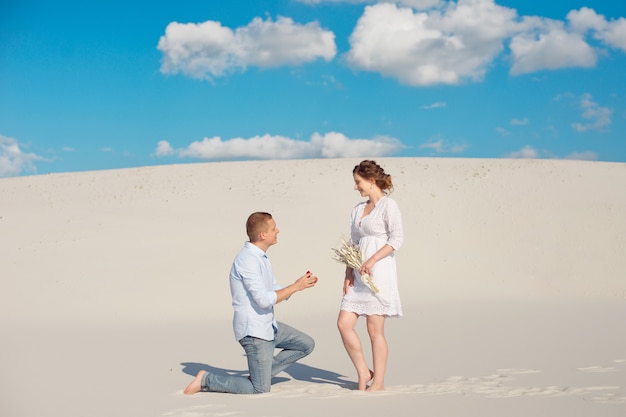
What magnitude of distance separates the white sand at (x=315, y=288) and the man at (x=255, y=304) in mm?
180

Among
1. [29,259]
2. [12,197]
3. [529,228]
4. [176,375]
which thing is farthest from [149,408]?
[12,197]

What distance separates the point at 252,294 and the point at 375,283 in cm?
107

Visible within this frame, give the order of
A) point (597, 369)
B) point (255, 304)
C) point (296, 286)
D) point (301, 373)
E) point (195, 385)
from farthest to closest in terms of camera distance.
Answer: point (301, 373) → point (597, 369) → point (195, 385) → point (255, 304) → point (296, 286)

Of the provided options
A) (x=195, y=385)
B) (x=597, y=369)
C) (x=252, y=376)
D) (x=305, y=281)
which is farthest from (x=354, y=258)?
(x=597, y=369)

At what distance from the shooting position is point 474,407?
461 centimetres

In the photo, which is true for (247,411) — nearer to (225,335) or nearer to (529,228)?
(225,335)

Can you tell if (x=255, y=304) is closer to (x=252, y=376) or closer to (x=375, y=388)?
(x=252, y=376)

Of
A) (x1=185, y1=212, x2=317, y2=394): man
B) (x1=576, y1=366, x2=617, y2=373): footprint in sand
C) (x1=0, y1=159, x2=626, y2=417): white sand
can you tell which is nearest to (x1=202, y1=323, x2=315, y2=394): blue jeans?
(x1=185, y1=212, x2=317, y2=394): man

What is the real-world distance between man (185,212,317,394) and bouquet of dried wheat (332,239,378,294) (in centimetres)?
41

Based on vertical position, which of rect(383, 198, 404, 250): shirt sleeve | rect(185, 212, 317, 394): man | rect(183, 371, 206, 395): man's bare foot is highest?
rect(383, 198, 404, 250): shirt sleeve

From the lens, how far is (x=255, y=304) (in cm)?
541

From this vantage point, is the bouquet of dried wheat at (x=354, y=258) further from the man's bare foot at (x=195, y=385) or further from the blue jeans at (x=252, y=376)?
the man's bare foot at (x=195, y=385)

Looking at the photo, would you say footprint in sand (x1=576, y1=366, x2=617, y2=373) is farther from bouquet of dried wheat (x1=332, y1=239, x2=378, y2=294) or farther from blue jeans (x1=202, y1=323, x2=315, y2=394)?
blue jeans (x1=202, y1=323, x2=315, y2=394)

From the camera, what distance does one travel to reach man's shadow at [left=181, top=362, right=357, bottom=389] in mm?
6359
